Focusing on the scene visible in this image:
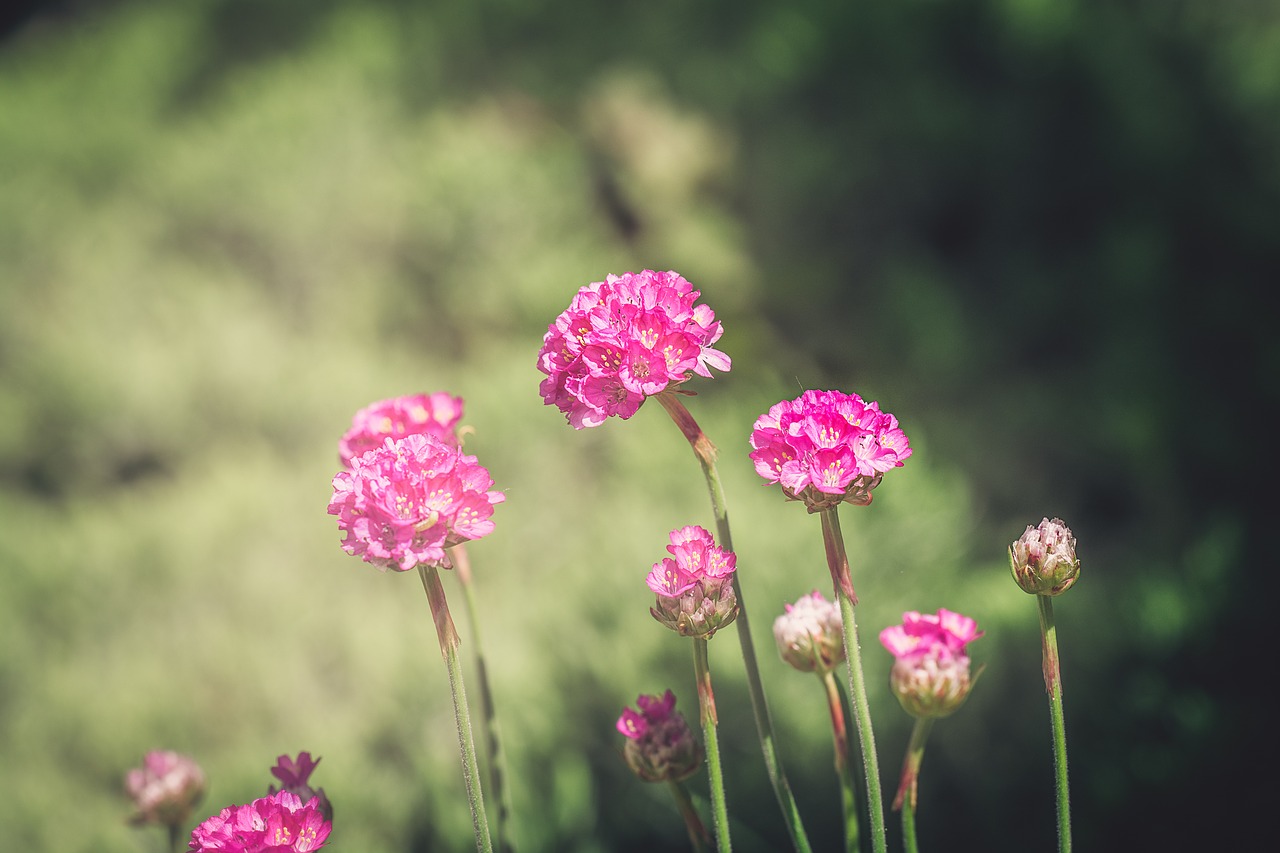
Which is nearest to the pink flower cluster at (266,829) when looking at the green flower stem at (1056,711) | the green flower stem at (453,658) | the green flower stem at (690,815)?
the green flower stem at (453,658)

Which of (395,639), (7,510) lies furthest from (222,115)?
(395,639)

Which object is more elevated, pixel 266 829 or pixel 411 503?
pixel 411 503

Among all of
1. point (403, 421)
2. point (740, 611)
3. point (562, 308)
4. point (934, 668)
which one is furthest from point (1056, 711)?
point (562, 308)

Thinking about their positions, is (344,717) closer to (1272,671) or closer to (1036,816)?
(1036,816)

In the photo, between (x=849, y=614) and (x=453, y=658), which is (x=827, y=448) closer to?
(x=849, y=614)

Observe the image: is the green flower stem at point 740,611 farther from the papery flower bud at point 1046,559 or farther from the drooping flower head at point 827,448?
the papery flower bud at point 1046,559

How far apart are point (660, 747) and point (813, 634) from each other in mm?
120

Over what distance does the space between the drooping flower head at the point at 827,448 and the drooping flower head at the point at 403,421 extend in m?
0.23

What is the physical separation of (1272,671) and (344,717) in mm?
1421

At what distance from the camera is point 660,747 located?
26.4 inches

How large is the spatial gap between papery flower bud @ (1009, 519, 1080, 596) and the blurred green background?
1.95 feet

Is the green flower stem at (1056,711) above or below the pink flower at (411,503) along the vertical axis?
below

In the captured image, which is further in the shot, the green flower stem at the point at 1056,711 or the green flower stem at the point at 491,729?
the green flower stem at the point at 491,729

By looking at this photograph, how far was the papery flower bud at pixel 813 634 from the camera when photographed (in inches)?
27.0
